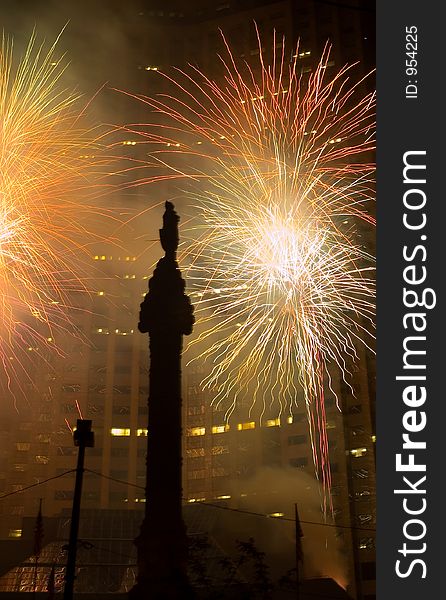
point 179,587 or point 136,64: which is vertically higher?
point 136,64

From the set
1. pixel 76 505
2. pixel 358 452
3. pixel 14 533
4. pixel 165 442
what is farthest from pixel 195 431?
pixel 76 505

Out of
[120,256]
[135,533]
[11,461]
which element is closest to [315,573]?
[135,533]

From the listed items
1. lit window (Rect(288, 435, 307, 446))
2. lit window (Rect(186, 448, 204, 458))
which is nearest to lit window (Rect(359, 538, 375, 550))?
lit window (Rect(288, 435, 307, 446))

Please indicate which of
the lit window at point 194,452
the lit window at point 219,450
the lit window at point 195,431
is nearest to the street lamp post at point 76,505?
the lit window at point 219,450

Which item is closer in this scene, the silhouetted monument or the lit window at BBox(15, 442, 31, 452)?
the silhouetted monument

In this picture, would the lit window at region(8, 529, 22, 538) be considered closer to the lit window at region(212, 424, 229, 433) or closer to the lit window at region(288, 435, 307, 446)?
the lit window at region(212, 424, 229, 433)

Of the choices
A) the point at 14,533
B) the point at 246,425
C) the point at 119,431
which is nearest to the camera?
the point at 14,533

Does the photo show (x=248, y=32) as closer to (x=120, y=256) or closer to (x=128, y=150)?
(x=128, y=150)

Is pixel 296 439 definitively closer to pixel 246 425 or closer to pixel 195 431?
pixel 246 425
